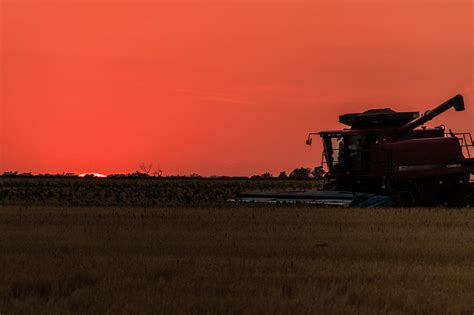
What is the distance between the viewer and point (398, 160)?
34531mm

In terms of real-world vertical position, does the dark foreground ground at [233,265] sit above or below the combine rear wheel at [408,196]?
below

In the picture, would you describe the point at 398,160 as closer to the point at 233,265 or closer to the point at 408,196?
the point at 408,196

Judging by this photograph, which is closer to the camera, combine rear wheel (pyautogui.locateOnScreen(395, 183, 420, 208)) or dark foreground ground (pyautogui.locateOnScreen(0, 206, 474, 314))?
dark foreground ground (pyautogui.locateOnScreen(0, 206, 474, 314))

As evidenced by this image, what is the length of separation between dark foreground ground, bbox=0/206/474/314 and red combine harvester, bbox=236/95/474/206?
10277 mm

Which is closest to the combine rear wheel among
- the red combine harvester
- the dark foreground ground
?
the red combine harvester

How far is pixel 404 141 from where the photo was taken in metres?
34.8

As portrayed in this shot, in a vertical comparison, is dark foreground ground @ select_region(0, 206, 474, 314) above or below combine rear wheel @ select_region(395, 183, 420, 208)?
below

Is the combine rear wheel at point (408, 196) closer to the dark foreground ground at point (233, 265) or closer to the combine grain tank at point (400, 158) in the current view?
the combine grain tank at point (400, 158)

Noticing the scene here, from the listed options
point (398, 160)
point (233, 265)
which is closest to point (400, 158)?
point (398, 160)

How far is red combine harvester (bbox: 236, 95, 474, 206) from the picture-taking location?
34.5m

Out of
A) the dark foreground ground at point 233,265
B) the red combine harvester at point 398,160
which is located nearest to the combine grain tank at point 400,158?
the red combine harvester at point 398,160

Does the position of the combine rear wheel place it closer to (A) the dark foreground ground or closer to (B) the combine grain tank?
(B) the combine grain tank

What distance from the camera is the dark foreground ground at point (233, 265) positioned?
10086mm

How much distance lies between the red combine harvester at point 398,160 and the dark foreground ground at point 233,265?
405 inches
